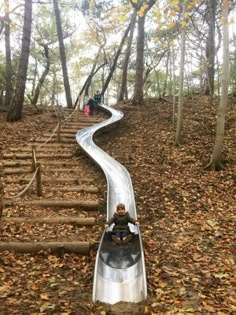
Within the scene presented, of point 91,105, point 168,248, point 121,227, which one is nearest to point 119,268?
point 121,227

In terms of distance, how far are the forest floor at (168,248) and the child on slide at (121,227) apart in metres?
0.49

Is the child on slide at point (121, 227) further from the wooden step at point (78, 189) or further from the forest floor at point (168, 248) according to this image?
the wooden step at point (78, 189)

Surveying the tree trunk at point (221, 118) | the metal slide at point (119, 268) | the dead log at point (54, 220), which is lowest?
the metal slide at point (119, 268)

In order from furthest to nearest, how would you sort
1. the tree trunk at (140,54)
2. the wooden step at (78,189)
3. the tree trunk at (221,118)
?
the tree trunk at (140,54) → the tree trunk at (221,118) → the wooden step at (78,189)

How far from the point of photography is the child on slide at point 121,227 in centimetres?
686

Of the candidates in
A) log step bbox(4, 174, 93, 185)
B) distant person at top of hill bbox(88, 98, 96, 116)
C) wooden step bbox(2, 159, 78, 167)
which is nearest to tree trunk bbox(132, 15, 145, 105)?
distant person at top of hill bbox(88, 98, 96, 116)

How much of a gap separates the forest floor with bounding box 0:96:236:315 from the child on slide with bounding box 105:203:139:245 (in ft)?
1.60

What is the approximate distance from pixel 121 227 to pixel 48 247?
150 centimetres

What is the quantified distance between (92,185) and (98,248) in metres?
4.05

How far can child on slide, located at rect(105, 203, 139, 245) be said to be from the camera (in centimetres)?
686

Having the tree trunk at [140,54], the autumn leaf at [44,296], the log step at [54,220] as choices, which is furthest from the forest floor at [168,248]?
the tree trunk at [140,54]

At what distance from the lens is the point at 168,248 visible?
22.9 ft

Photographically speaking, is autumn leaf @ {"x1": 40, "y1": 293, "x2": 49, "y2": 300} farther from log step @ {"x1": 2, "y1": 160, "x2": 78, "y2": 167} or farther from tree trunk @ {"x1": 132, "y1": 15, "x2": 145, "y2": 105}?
tree trunk @ {"x1": 132, "y1": 15, "x2": 145, "y2": 105}

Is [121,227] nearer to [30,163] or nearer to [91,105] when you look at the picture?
[30,163]
